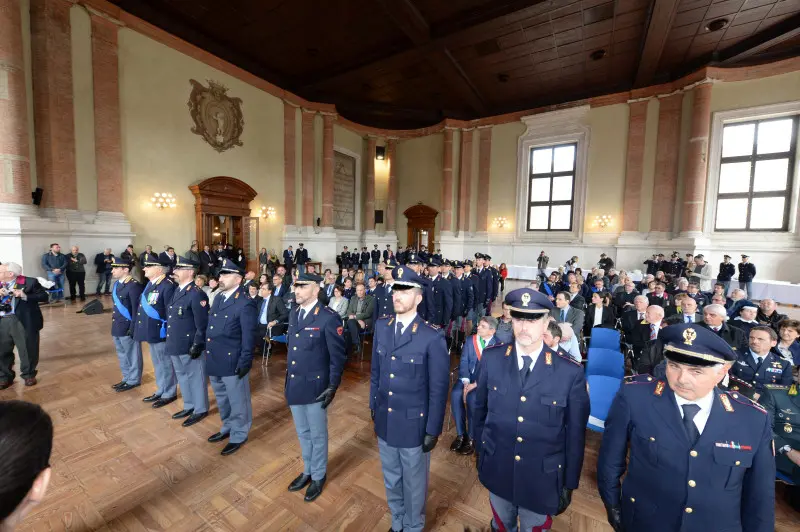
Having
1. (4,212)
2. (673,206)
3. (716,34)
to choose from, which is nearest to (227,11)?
(4,212)

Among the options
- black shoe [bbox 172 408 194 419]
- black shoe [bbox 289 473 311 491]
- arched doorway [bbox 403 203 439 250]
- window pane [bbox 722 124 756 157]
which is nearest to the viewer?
black shoe [bbox 289 473 311 491]

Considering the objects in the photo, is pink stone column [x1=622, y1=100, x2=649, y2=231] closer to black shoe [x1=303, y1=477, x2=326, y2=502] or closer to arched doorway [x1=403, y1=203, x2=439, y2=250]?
arched doorway [x1=403, y1=203, x2=439, y2=250]

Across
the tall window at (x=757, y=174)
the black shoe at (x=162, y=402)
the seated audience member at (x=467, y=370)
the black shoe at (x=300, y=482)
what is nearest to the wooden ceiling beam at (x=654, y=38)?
the tall window at (x=757, y=174)

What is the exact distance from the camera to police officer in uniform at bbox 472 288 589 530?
1821 millimetres

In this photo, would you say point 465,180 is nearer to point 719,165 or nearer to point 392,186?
point 392,186

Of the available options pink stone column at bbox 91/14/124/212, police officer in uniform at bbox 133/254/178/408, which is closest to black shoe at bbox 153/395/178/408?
police officer in uniform at bbox 133/254/178/408

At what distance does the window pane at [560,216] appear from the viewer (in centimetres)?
1712

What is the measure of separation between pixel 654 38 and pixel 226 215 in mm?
17041

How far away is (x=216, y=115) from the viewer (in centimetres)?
1345

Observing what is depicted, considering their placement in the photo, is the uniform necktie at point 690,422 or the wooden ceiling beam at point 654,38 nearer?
the uniform necktie at point 690,422

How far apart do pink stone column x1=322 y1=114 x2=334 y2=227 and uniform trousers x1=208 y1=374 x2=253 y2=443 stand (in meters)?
14.8

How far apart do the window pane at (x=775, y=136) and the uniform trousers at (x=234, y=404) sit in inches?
754

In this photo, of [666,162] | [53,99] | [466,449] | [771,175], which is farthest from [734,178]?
[53,99]

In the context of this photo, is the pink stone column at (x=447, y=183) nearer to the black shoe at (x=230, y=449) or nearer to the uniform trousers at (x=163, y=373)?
the uniform trousers at (x=163, y=373)
